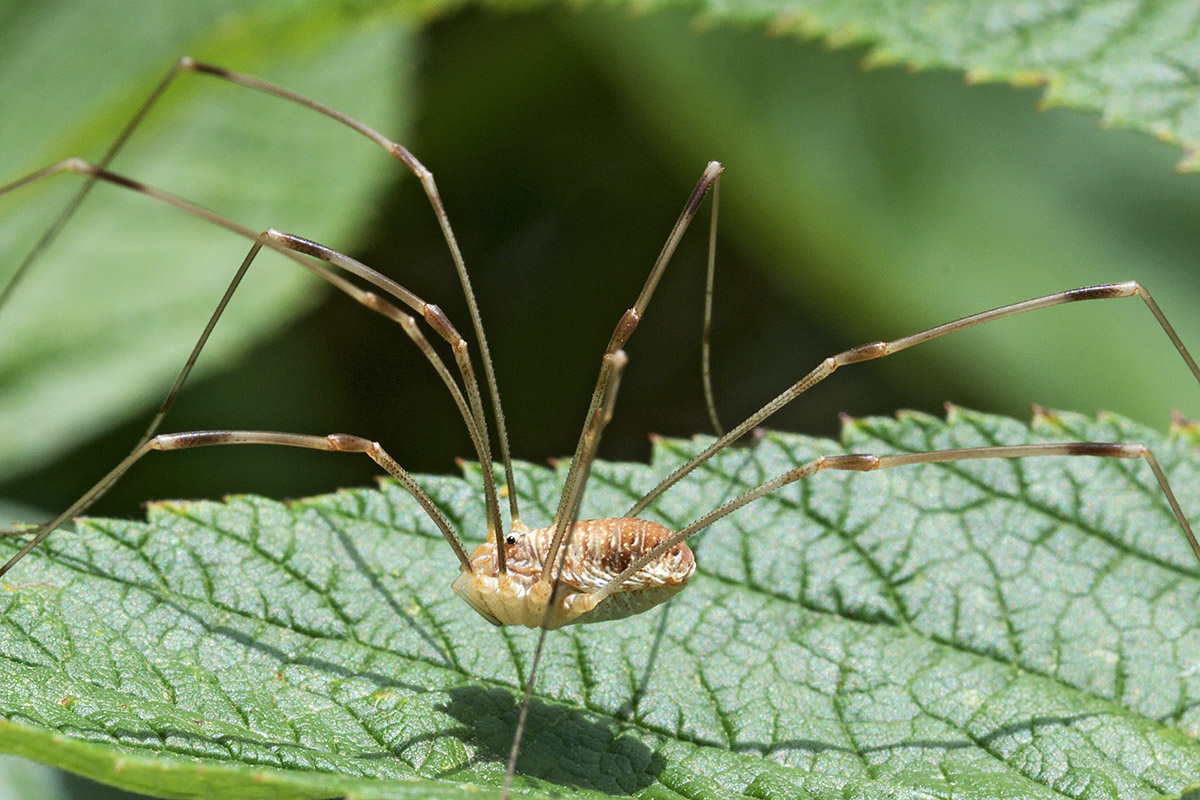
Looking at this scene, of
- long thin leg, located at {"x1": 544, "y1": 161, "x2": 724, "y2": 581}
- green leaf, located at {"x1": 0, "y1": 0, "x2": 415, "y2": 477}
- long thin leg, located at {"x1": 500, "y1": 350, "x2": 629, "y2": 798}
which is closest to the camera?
long thin leg, located at {"x1": 500, "y1": 350, "x2": 629, "y2": 798}

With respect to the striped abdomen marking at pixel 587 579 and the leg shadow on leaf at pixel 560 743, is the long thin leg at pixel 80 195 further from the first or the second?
the leg shadow on leaf at pixel 560 743

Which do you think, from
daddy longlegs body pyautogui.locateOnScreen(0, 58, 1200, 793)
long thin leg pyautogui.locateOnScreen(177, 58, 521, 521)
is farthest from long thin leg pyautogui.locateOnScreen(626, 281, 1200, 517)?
long thin leg pyautogui.locateOnScreen(177, 58, 521, 521)

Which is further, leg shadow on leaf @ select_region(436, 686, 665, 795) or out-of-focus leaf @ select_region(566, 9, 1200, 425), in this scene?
out-of-focus leaf @ select_region(566, 9, 1200, 425)

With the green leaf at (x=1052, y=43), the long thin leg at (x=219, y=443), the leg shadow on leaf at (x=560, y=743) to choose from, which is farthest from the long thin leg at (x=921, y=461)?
the green leaf at (x=1052, y=43)

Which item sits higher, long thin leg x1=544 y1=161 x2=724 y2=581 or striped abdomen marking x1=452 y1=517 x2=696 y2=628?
long thin leg x1=544 y1=161 x2=724 y2=581

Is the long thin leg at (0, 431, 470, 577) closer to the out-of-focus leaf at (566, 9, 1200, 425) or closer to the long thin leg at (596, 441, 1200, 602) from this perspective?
the long thin leg at (596, 441, 1200, 602)

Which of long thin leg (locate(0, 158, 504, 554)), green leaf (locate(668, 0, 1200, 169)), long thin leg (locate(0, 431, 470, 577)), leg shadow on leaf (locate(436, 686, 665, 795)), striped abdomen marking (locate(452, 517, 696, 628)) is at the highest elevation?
green leaf (locate(668, 0, 1200, 169))

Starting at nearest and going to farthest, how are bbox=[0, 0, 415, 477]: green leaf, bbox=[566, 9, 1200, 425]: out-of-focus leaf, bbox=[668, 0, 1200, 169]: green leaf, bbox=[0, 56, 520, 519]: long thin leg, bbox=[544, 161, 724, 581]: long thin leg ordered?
bbox=[544, 161, 724, 581]: long thin leg < bbox=[0, 56, 520, 519]: long thin leg < bbox=[668, 0, 1200, 169]: green leaf < bbox=[0, 0, 415, 477]: green leaf < bbox=[566, 9, 1200, 425]: out-of-focus leaf
